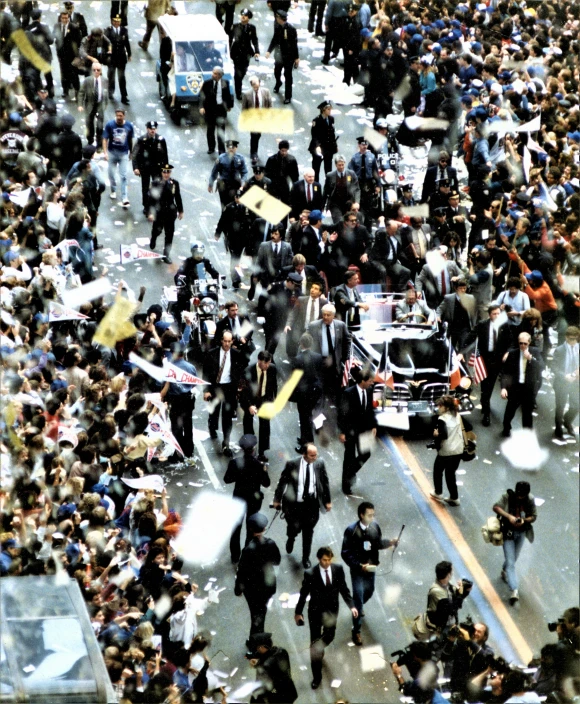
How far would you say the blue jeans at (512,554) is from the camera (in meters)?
13.7

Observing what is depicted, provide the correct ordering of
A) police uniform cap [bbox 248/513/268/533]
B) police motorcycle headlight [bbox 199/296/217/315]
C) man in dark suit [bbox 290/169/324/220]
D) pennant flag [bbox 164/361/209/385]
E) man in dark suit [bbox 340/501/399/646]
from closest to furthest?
1. police uniform cap [bbox 248/513/268/533]
2. man in dark suit [bbox 340/501/399/646]
3. pennant flag [bbox 164/361/209/385]
4. police motorcycle headlight [bbox 199/296/217/315]
5. man in dark suit [bbox 290/169/324/220]

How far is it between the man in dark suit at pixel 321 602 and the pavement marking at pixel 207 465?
3.29 metres

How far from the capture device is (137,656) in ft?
36.8

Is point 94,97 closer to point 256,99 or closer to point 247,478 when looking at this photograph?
point 256,99

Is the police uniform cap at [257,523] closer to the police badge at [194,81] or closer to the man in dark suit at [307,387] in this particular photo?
the man in dark suit at [307,387]

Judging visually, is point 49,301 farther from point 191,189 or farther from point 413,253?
point 191,189

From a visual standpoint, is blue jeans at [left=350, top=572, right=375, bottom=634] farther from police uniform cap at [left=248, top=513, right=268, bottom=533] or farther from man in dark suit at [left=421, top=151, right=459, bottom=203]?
man in dark suit at [left=421, top=151, right=459, bottom=203]

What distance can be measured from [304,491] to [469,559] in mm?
1909

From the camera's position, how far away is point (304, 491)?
13.8 m

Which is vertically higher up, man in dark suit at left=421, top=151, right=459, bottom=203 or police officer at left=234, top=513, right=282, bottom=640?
man in dark suit at left=421, top=151, right=459, bottom=203

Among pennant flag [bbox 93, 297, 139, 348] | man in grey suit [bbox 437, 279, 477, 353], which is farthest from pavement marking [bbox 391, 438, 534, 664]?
pennant flag [bbox 93, 297, 139, 348]

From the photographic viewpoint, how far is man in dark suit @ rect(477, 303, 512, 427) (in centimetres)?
1695

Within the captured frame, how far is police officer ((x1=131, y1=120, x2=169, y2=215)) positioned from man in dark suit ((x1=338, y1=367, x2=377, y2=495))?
7091 millimetres

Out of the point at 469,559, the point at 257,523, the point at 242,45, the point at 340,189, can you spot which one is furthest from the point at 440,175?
the point at 257,523
